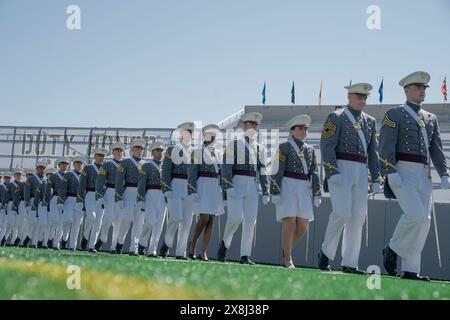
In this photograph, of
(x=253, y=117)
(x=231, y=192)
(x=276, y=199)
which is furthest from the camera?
(x=253, y=117)

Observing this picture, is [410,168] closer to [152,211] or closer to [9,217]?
[152,211]

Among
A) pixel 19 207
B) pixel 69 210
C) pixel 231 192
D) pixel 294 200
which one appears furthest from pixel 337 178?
pixel 19 207

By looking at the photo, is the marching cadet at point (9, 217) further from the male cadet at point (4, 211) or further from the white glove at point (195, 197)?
the white glove at point (195, 197)

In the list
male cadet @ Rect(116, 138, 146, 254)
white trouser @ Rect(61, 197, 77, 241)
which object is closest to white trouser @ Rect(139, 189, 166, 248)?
male cadet @ Rect(116, 138, 146, 254)

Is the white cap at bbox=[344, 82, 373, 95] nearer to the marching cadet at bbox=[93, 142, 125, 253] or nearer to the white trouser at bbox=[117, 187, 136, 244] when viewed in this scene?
the white trouser at bbox=[117, 187, 136, 244]

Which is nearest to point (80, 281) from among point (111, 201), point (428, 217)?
point (428, 217)

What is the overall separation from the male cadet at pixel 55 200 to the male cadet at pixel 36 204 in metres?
0.96

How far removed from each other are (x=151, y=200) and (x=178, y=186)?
0.94 meters

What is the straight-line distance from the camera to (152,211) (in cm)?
1317

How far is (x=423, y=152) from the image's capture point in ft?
23.9

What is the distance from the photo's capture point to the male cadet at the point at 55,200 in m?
18.0

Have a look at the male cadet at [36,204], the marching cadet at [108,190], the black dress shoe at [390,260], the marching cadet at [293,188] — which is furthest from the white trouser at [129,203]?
the black dress shoe at [390,260]

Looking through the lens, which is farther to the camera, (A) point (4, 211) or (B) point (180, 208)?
(A) point (4, 211)

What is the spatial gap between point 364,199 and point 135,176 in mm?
6884
